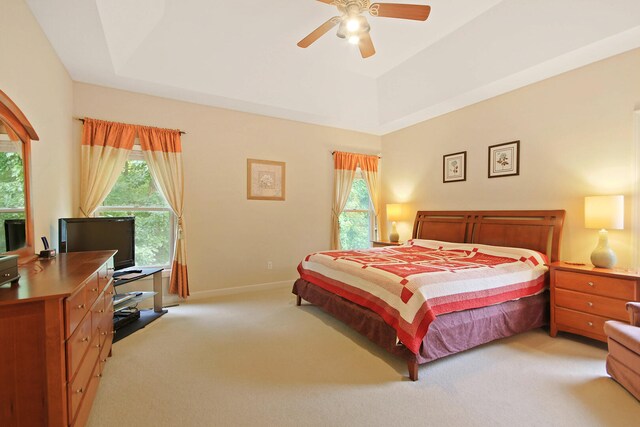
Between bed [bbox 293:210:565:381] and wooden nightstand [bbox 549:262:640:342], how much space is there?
16 cm

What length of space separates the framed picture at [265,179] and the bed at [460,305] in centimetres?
150

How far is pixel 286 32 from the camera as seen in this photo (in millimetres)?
3703

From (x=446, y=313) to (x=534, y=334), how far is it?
4.70 ft

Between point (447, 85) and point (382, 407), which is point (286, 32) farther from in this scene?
point (382, 407)

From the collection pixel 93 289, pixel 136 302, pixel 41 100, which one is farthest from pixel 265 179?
pixel 93 289

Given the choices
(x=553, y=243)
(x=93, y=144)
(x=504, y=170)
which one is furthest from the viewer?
(x=504, y=170)

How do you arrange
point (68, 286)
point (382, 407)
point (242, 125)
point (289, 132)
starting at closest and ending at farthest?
point (68, 286)
point (382, 407)
point (242, 125)
point (289, 132)

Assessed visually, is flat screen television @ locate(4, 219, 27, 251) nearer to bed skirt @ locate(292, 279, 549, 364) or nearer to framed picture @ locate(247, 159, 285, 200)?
bed skirt @ locate(292, 279, 549, 364)

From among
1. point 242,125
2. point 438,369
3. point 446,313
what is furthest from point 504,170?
point 242,125

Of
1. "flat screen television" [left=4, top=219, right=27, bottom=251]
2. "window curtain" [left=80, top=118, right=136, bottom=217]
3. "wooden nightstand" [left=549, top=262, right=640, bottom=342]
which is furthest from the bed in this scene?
"window curtain" [left=80, top=118, right=136, bottom=217]

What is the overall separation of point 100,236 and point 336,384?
2.88m

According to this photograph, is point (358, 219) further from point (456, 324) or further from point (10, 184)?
point (10, 184)

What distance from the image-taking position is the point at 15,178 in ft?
6.41

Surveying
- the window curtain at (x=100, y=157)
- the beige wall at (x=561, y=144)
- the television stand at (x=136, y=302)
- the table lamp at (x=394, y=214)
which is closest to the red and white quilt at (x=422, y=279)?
the beige wall at (x=561, y=144)
